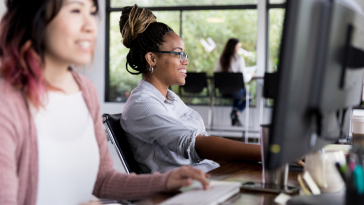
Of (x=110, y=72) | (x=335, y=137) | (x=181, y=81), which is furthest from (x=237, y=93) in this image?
(x=335, y=137)

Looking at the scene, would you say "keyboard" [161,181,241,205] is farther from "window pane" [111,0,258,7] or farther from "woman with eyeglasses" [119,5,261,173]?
"window pane" [111,0,258,7]

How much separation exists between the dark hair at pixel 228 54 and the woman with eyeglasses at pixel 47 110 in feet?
18.4

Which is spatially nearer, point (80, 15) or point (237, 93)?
point (80, 15)

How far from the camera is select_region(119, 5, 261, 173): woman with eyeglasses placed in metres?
1.47

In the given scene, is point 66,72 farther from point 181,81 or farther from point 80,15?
point 181,81

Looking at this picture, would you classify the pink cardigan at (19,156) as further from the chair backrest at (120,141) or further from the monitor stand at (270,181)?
the chair backrest at (120,141)

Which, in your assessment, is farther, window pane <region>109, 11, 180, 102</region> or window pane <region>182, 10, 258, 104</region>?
window pane <region>109, 11, 180, 102</region>

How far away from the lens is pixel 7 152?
731 millimetres

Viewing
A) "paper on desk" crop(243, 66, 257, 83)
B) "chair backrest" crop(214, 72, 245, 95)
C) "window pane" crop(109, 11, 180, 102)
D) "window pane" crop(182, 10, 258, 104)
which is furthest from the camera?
"window pane" crop(109, 11, 180, 102)

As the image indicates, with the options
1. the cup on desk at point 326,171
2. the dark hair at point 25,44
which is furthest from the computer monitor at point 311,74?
the dark hair at point 25,44

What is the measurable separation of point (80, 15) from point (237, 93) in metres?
5.29

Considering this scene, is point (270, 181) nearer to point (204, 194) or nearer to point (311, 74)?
point (204, 194)

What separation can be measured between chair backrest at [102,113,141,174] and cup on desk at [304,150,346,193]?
2.52ft

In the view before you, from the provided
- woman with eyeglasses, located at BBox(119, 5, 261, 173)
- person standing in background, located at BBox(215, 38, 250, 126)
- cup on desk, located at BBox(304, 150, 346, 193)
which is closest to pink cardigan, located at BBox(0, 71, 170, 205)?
cup on desk, located at BBox(304, 150, 346, 193)
